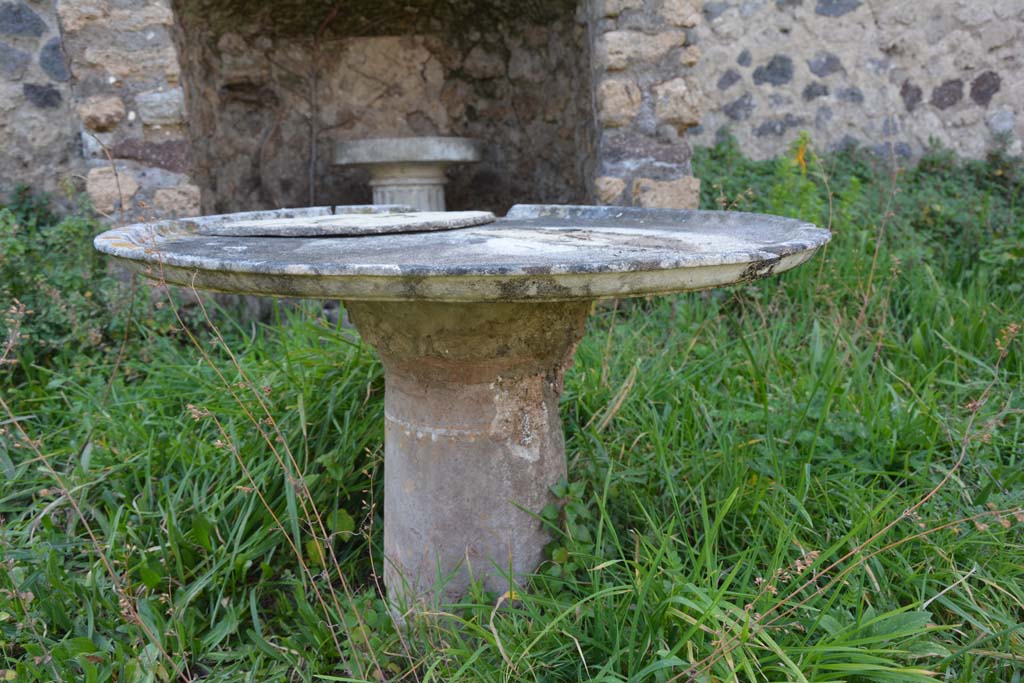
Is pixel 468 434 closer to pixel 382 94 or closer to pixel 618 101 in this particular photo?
pixel 618 101

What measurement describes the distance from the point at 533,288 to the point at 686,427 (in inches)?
52.1

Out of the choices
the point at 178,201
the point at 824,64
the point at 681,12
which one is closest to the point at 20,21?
the point at 178,201

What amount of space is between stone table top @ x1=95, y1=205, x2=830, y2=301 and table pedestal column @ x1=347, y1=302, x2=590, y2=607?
0.58 ft

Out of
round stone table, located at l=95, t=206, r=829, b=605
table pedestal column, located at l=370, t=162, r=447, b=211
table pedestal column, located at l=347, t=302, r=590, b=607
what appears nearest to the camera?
round stone table, located at l=95, t=206, r=829, b=605

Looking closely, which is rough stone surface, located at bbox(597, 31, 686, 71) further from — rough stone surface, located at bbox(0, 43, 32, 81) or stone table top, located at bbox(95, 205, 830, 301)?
rough stone surface, located at bbox(0, 43, 32, 81)

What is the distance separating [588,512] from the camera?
6.21 feet

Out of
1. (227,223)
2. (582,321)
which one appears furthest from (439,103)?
(582,321)

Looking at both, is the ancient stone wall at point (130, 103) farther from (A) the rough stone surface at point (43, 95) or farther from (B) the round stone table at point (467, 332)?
(B) the round stone table at point (467, 332)

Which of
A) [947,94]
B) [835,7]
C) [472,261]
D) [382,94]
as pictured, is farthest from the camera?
[382,94]

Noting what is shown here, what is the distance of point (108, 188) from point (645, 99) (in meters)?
2.33

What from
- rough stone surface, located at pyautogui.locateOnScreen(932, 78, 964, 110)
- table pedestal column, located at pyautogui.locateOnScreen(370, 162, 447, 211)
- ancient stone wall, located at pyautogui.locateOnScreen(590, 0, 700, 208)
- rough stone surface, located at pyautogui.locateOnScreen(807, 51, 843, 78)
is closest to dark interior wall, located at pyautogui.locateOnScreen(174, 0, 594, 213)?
ancient stone wall, located at pyautogui.locateOnScreen(590, 0, 700, 208)

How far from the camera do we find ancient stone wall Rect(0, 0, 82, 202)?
359 centimetres

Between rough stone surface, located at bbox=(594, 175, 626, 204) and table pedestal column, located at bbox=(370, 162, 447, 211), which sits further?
table pedestal column, located at bbox=(370, 162, 447, 211)

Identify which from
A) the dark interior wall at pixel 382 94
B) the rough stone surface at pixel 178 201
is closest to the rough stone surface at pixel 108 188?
the rough stone surface at pixel 178 201
